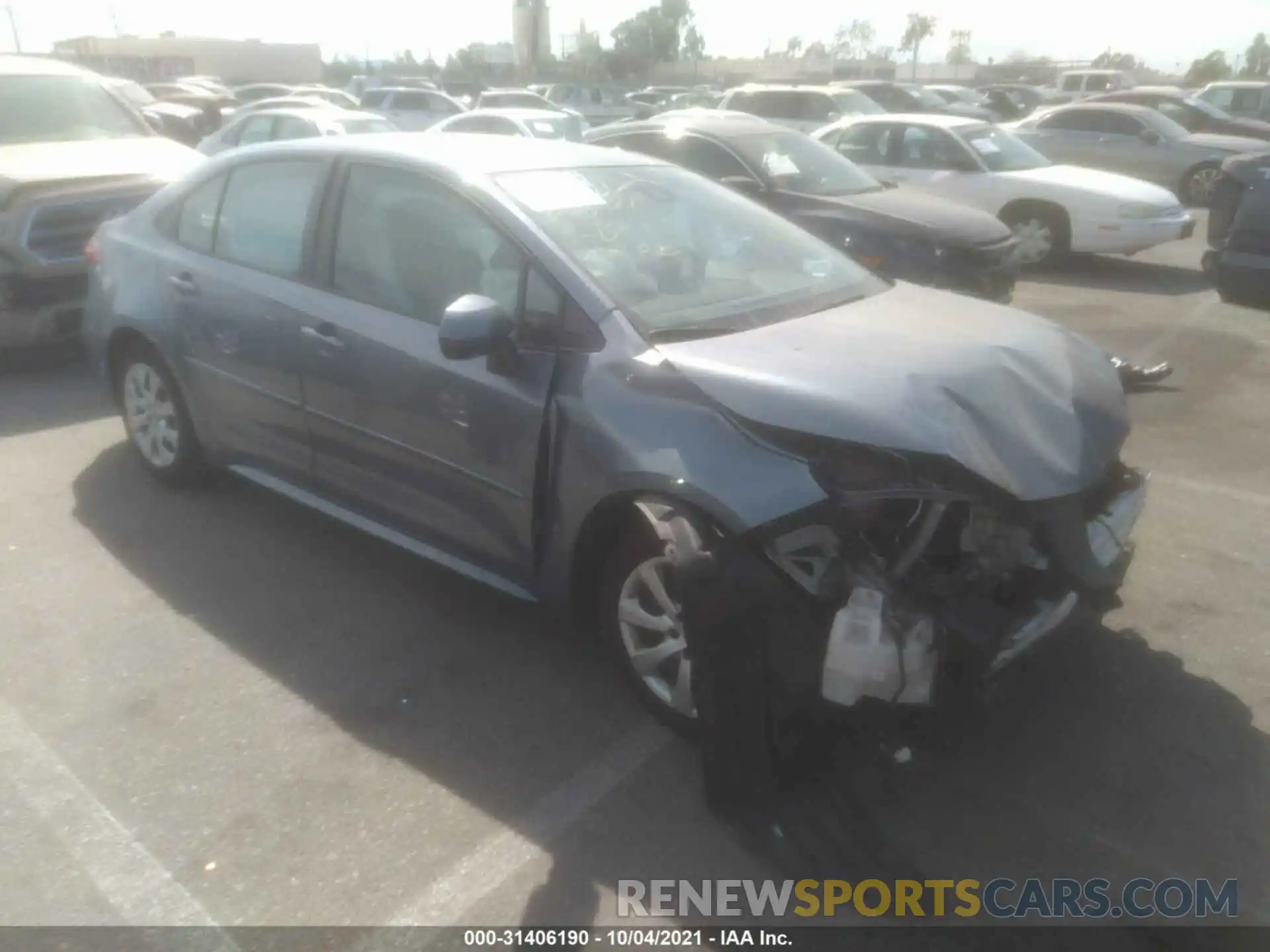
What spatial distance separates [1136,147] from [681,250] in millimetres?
14849

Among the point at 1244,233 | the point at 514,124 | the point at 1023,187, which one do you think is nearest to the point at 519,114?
the point at 514,124

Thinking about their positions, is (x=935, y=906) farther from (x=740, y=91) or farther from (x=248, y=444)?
(x=740, y=91)

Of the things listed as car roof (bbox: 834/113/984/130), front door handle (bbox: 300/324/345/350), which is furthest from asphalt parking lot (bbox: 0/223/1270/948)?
car roof (bbox: 834/113/984/130)

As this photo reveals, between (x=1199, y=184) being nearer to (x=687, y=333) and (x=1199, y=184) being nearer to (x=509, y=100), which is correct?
(x=509, y=100)

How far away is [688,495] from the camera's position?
3051mm

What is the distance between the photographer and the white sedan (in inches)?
444

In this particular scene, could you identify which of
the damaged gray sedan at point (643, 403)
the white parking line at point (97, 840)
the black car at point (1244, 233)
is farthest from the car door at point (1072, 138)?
the white parking line at point (97, 840)

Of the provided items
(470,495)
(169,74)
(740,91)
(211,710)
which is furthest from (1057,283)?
(169,74)

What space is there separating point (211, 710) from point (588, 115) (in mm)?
26546

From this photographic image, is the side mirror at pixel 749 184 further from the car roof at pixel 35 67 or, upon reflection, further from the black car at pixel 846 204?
the car roof at pixel 35 67

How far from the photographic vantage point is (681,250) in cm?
396

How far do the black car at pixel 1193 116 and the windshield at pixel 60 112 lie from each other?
1728 cm

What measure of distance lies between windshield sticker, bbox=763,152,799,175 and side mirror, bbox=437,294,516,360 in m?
6.16

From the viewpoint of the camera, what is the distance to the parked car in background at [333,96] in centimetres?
2416
